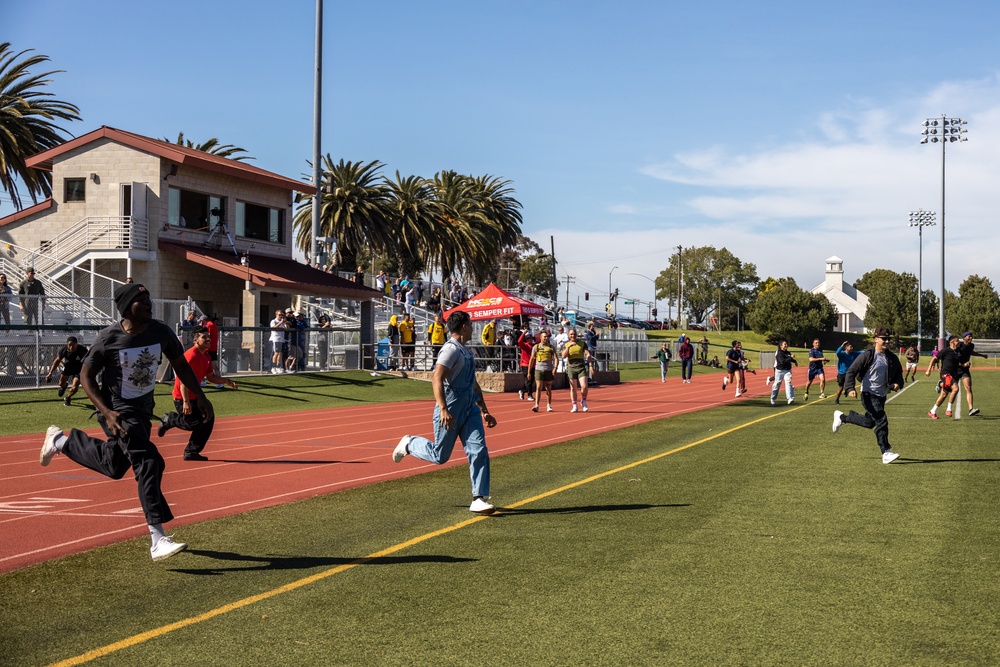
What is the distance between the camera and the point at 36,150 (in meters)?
40.1

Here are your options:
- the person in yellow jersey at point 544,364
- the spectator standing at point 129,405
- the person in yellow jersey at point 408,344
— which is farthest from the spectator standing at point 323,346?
the spectator standing at point 129,405

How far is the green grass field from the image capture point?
5098 mm

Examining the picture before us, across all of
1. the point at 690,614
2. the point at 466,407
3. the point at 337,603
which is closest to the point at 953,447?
the point at 466,407

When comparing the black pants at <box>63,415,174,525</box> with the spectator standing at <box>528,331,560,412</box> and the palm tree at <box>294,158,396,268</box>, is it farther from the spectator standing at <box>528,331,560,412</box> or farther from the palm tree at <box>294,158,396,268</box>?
the palm tree at <box>294,158,396,268</box>

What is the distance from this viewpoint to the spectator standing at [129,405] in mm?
6875

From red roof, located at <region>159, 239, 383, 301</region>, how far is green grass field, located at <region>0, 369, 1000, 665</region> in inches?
920

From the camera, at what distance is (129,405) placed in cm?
698

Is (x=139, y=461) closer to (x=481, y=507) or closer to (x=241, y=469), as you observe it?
(x=481, y=507)

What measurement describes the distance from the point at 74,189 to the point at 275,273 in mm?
7905

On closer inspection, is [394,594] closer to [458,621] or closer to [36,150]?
[458,621]

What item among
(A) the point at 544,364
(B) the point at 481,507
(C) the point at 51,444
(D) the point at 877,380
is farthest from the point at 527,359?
(C) the point at 51,444

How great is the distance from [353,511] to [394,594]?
3281 millimetres

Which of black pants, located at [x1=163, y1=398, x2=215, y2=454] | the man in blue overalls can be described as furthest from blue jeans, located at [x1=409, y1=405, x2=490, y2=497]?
black pants, located at [x1=163, y1=398, x2=215, y2=454]

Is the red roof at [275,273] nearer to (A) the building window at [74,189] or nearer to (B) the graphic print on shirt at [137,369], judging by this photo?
(A) the building window at [74,189]
